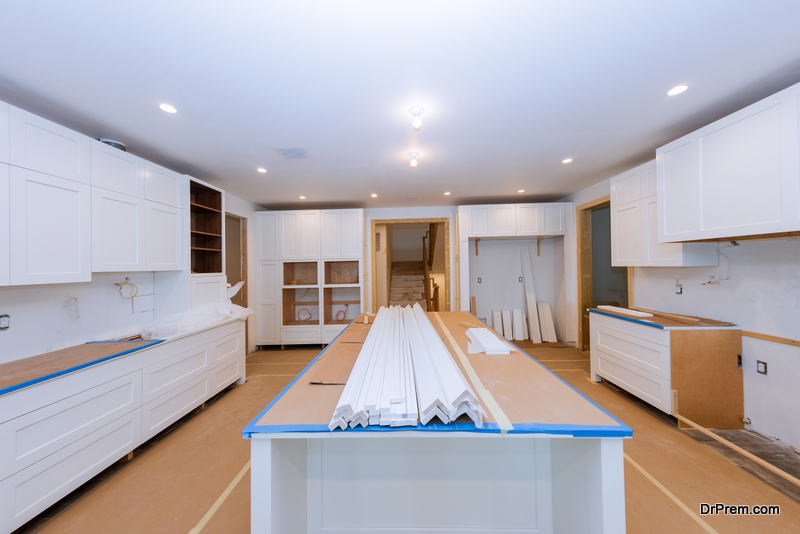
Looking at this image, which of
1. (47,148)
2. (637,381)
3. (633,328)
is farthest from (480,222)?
(47,148)

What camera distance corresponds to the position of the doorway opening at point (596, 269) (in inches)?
180

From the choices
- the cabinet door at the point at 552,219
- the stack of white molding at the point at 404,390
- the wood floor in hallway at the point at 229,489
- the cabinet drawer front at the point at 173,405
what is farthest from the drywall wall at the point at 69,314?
the cabinet door at the point at 552,219

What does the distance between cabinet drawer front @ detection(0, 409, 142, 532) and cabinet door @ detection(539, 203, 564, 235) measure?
5610mm

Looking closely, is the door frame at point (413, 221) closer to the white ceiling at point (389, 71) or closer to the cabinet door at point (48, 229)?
the white ceiling at point (389, 71)

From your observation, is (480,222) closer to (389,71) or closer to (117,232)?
(389,71)

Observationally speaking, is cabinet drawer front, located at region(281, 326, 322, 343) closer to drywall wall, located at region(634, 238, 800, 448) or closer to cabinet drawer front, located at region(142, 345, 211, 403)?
cabinet drawer front, located at region(142, 345, 211, 403)

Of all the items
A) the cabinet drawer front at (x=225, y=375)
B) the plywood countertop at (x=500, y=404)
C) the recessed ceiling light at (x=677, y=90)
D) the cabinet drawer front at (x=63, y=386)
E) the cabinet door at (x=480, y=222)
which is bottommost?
the cabinet drawer front at (x=225, y=375)

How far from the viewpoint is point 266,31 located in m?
1.37

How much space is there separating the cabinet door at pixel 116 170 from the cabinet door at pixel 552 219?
535 cm

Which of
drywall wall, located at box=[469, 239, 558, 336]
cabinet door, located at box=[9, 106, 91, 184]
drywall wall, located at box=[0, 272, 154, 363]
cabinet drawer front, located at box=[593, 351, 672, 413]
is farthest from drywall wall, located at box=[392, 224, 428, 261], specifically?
cabinet door, located at box=[9, 106, 91, 184]

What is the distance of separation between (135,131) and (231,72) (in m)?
1.45

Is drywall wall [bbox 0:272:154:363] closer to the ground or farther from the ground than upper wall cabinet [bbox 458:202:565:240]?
closer to the ground

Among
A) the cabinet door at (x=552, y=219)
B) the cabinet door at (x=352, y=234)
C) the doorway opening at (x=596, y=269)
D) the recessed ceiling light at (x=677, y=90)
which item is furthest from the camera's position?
the cabinet door at (x=352, y=234)

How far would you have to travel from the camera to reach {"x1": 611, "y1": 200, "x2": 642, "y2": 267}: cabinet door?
305 cm
